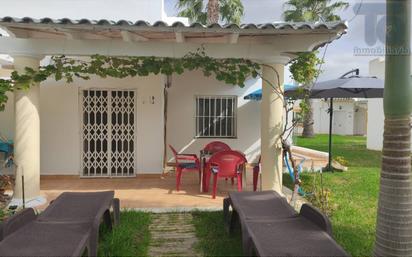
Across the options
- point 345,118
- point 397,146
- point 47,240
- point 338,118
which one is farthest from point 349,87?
point 338,118

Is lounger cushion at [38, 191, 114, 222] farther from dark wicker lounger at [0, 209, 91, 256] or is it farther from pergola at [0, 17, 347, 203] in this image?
pergola at [0, 17, 347, 203]

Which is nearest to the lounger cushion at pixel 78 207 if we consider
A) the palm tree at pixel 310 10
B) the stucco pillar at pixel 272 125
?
the stucco pillar at pixel 272 125

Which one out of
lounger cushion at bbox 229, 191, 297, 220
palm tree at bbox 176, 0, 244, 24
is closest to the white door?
palm tree at bbox 176, 0, 244, 24

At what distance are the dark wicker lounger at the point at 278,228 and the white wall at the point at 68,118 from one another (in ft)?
15.9

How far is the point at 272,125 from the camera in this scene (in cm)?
714

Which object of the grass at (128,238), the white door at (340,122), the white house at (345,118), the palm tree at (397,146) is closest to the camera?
the palm tree at (397,146)

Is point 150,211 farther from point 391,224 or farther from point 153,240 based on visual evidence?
point 391,224

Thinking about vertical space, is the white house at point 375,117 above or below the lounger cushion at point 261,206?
above

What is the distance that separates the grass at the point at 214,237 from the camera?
4828 mm

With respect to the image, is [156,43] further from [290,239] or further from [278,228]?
[290,239]

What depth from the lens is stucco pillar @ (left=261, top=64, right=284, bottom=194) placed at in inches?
279

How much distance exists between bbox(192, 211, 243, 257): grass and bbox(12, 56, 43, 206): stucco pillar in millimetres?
3468

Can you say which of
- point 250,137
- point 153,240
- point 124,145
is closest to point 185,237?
point 153,240

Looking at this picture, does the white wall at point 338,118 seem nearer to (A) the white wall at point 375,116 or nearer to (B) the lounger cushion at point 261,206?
(A) the white wall at point 375,116
